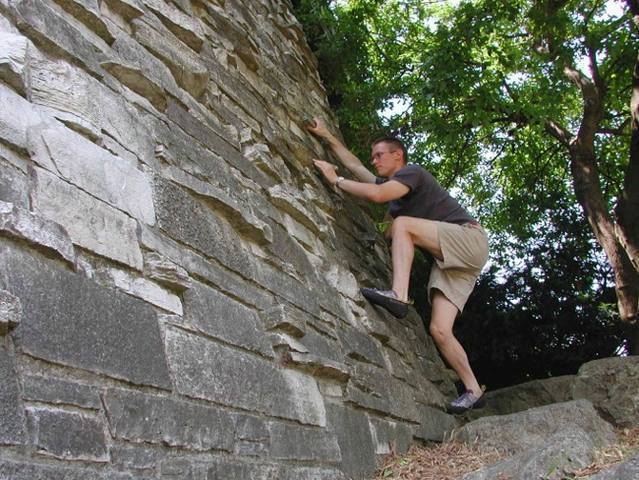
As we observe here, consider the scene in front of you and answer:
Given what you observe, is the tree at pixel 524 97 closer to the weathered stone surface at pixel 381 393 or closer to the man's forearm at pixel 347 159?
the man's forearm at pixel 347 159

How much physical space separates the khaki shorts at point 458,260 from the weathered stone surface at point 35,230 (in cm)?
285

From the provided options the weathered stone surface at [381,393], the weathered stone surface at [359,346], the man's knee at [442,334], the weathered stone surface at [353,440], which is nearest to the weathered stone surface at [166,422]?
the weathered stone surface at [353,440]

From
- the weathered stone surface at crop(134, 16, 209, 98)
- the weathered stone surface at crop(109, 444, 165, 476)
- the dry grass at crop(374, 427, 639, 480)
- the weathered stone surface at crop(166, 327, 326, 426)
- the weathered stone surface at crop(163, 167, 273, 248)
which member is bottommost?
the dry grass at crop(374, 427, 639, 480)

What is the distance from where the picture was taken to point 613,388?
418 cm

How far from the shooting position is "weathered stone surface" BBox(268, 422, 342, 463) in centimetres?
231

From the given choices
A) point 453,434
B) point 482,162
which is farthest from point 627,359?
point 482,162

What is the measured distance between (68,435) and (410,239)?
9.77 ft

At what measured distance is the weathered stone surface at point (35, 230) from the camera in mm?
1648

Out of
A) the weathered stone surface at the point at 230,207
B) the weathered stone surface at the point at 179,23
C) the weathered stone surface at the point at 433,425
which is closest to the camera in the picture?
the weathered stone surface at the point at 230,207

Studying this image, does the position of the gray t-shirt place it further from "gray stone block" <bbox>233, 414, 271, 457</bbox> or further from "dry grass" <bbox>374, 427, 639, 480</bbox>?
"gray stone block" <bbox>233, 414, 271, 457</bbox>

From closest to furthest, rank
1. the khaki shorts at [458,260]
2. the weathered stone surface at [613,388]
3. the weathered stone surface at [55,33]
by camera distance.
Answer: the weathered stone surface at [55,33] → the weathered stone surface at [613,388] → the khaki shorts at [458,260]

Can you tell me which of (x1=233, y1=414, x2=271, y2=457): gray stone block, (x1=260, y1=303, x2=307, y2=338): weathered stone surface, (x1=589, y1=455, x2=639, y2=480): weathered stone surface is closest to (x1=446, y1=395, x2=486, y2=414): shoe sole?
(x1=260, y1=303, x2=307, y2=338): weathered stone surface

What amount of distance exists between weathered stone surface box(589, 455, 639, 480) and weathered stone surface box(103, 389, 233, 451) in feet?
3.81

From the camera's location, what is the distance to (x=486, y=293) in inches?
309
